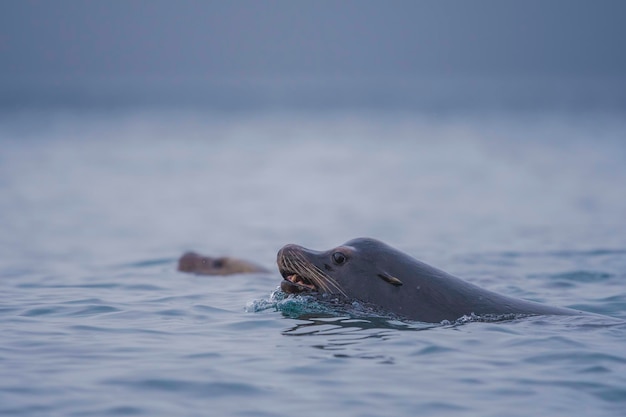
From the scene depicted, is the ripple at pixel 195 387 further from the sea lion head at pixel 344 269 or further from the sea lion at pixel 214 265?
the sea lion at pixel 214 265

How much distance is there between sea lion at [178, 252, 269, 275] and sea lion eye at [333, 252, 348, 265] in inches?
211

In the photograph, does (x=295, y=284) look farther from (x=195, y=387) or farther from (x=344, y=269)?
(x=195, y=387)

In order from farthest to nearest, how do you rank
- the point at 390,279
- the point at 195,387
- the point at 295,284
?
the point at 295,284 < the point at 390,279 < the point at 195,387

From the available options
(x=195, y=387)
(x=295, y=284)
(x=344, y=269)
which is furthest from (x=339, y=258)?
(x=195, y=387)

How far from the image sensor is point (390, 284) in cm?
1260

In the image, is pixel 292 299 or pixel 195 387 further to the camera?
pixel 292 299

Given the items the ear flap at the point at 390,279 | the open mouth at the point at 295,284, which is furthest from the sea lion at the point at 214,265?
the ear flap at the point at 390,279

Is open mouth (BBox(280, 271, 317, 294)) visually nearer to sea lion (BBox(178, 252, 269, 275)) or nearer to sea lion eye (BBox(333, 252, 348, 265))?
sea lion eye (BBox(333, 252, 348, 265))

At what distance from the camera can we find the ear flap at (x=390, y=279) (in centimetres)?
1251

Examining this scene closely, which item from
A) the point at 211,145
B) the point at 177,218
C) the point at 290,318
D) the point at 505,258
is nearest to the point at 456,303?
the point at 290,318

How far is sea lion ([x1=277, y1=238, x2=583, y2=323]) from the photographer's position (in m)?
12.4

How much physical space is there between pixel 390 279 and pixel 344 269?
22.8 inches

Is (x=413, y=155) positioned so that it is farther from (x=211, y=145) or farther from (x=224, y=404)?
(x=224, y=404)

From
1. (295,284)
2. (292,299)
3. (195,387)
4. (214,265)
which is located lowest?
(195,387)
